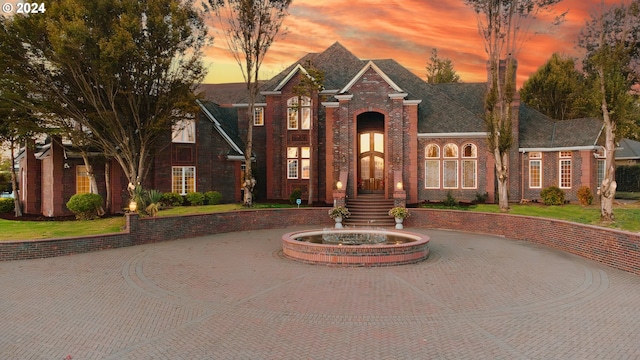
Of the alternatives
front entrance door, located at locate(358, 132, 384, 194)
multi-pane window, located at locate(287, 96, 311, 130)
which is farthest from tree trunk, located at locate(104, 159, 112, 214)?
front entrance door, located at locate(358, 132, 384, 194)

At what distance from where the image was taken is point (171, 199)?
81.8 ft

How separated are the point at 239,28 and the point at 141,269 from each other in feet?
52.3

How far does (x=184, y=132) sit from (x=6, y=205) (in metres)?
11.4

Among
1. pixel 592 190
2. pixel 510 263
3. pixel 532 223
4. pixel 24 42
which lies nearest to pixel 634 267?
pixel 510 263

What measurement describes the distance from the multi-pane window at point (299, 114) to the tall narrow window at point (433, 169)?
8083 millimetres

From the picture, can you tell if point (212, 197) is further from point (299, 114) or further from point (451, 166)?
point (451, 166)

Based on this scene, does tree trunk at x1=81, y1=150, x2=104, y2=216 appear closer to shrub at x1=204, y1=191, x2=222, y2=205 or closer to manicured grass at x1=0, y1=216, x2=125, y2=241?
manicured grass at x1=0, y1=216, x2=125, y2=241

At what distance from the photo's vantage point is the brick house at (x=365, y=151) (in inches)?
994

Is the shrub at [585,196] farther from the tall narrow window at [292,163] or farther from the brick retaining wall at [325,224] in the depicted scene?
the tall narrow window at [292,163]

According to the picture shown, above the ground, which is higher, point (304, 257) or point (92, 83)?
point (92, 83)

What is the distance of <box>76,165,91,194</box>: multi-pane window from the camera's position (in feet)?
80.6

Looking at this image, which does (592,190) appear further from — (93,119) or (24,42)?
(24,42)

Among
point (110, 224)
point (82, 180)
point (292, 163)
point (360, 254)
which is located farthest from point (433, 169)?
point (82, 180)

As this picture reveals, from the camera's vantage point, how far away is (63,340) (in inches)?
280
